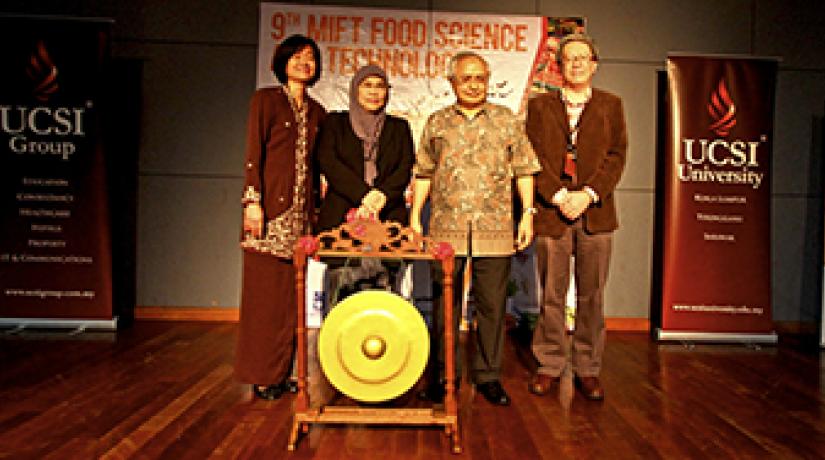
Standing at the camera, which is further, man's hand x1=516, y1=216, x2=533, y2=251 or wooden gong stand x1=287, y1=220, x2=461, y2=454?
man's hand x1=516, y1=216, x2=533, y2=251

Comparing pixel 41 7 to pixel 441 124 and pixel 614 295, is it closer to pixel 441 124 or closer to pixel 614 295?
pixel 441 124

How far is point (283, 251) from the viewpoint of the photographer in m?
2.65

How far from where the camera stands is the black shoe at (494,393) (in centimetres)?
266

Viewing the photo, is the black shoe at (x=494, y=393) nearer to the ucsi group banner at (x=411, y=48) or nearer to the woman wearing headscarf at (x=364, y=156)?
the woman wearing headscarf at (x=364, y=156)

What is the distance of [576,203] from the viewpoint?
2.71 m

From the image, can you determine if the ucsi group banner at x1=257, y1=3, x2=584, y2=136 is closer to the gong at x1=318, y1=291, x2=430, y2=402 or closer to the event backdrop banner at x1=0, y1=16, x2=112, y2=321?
the event backdrop banner at x1=0, y1=16, x2=112, y2=321

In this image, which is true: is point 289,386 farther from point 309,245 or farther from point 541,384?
point 541,384

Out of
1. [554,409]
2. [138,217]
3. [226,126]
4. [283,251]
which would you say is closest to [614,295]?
[554,409]

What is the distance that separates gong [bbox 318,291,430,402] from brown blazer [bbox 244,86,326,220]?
0.70m

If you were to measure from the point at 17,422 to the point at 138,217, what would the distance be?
7.41ft

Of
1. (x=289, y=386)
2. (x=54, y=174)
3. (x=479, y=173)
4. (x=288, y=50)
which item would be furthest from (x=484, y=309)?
(x=54, y=174)

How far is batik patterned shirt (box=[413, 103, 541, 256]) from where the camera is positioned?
2.61 metres

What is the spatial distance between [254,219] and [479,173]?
1.00 meters

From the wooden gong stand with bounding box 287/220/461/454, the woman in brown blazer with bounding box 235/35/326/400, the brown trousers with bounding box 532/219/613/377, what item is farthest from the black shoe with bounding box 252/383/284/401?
the brown trousers with bounding box 532/219/613/377
